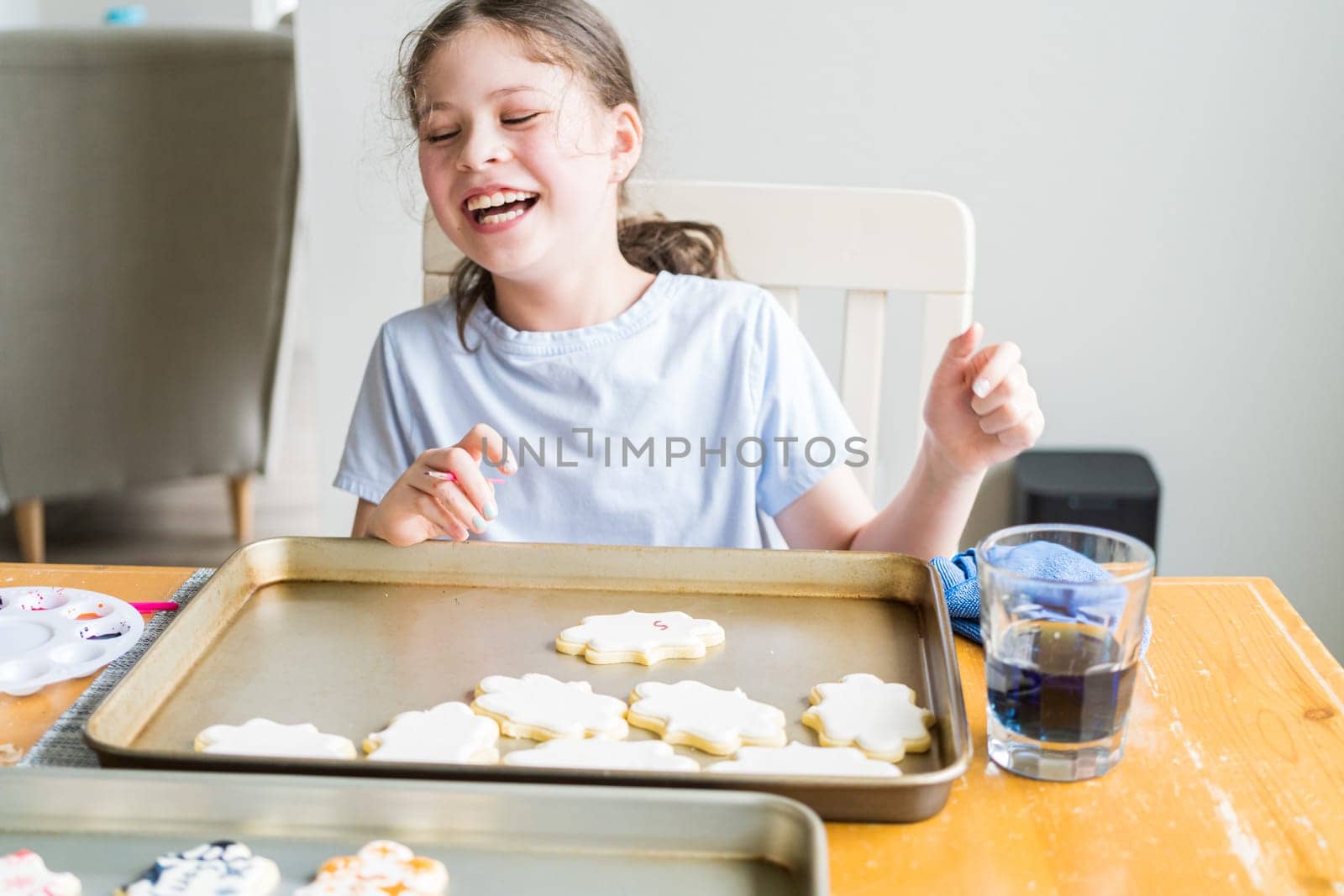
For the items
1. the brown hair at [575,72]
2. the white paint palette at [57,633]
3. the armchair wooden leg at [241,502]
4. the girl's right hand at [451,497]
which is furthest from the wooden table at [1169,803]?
the armchair wooden leg at [241,502]

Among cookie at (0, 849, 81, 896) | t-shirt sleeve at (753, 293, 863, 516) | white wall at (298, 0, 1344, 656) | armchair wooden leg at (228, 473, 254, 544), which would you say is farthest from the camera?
armchair wooden leg at (228, 473, 254, 544)

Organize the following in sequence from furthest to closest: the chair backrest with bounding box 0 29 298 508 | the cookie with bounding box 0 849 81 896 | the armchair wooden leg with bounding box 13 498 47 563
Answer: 1. the armchair wooden leg with bounding box 13 498 47 563
2. the chair backrest with bounding box 0 29 298 508
3. the cookie with bounding box 0 849 81 896

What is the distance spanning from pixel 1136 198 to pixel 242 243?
161cm

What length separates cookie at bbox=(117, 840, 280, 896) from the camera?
1.85ft

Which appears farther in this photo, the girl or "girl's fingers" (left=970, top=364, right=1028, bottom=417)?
the girl

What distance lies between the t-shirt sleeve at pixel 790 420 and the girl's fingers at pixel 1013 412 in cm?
31

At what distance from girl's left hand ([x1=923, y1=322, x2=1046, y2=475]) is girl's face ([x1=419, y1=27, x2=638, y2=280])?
38 centimetres

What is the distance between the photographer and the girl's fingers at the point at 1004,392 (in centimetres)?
93

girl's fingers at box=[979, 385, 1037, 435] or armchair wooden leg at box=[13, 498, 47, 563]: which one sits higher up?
girl's fingers at box=[979, 385, 1037, 435]

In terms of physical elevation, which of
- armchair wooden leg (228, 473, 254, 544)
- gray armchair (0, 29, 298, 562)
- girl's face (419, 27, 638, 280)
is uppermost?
girl's face (419, 27, 638, 280)

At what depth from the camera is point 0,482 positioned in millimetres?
2553

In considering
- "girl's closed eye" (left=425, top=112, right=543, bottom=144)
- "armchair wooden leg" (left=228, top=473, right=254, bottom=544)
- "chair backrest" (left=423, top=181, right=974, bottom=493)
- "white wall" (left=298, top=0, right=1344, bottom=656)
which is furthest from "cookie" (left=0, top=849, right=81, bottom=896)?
"armchair wooden leg" (left=228, top=473, right=254, bottom=544)

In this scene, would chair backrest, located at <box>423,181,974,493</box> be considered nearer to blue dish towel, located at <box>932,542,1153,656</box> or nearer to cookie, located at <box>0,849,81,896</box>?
blue dish towel, located at <box>932,542,1153,656</box>

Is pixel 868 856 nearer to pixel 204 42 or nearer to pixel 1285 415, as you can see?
pixel 1285 415
